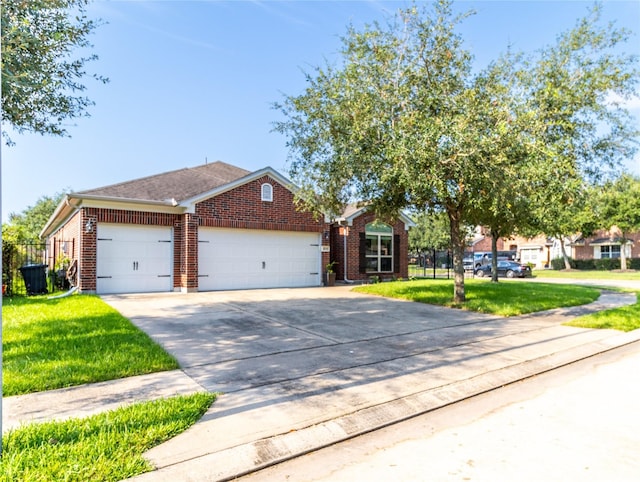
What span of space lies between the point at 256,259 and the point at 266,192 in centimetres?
255

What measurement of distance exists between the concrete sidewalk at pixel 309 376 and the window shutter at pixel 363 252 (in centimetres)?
913

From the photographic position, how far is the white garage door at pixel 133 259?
1215 cm

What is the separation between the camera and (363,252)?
1825cm

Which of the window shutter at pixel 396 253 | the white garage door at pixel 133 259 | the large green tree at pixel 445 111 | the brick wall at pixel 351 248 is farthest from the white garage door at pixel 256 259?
the large green tree at pixel 445 111

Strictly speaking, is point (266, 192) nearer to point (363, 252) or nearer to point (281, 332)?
point (363, 252)

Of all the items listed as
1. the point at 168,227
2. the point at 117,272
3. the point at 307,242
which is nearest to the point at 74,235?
the point at 117,272

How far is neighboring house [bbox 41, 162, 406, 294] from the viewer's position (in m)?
12.1

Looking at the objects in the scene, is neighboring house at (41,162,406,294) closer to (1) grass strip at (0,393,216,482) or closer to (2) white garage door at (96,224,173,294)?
(2) white garage door at (96,224,173,294)

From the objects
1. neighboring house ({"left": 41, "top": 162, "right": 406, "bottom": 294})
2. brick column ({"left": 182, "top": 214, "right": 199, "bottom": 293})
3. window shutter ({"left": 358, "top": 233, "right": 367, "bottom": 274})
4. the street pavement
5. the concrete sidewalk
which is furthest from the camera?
window shutter ({"left": 358, "top": 233, "right": 367, "bottom": 274})

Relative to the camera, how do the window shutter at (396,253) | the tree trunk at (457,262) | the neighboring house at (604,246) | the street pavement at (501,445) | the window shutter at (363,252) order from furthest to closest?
the neighboring house at (604,246), the window shutter at (396,253), the window shutter at (363,252), the tree trunk at (457,262), the street pavement at (501,445)

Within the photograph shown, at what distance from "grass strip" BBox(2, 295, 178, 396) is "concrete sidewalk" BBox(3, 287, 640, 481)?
0.24 m

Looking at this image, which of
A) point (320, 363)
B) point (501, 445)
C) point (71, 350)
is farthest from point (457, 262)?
point (71, 350)

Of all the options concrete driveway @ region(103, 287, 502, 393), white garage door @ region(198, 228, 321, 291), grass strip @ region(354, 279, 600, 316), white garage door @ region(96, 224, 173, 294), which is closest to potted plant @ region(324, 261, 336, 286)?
white garage door @ region(198, 228, 321, 291)

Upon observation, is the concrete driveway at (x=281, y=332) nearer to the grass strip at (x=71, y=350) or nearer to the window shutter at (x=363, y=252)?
the grass strip at (x=71, y=350)
